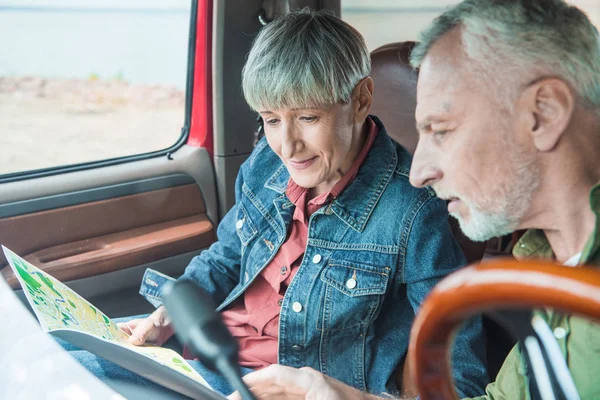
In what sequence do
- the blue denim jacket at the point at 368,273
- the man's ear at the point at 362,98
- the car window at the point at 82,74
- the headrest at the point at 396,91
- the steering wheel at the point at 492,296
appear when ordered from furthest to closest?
the car window at the point at 82,74, the headrest at the point at 396,91, the man's ear at the point at 362,98, the blue denim jacket at the point at 368,273, the steering wheel at the point at 492,296

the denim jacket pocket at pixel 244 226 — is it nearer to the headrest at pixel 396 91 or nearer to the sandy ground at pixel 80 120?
the headrest at pixel 396 91

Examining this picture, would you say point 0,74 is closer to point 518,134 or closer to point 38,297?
point 38,297

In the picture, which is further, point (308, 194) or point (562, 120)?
point (308, 194)

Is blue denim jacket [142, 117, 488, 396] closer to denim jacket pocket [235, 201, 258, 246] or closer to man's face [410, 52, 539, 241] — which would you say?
denim jacket pocket [235, 201, 258, 246]

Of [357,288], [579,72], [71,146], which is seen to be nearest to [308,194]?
[357,288]

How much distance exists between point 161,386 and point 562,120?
2.47 ft

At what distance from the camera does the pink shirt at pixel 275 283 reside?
1.62 m

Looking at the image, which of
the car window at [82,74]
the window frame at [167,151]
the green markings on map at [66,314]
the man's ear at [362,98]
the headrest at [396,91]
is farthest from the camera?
the car window at [82,74]

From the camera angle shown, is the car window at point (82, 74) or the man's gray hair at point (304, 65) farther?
the car window at point (82, 74)

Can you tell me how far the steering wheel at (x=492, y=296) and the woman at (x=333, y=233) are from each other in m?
0.87

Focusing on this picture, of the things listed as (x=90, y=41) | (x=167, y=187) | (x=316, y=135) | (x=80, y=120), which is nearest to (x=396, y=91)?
(x=316, y=135)

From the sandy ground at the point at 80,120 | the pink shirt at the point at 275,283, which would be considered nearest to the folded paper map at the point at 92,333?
the pink shirt at the point at 275,283

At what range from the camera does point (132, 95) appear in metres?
3.54

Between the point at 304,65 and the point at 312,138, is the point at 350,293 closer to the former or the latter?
the point at 312,138
